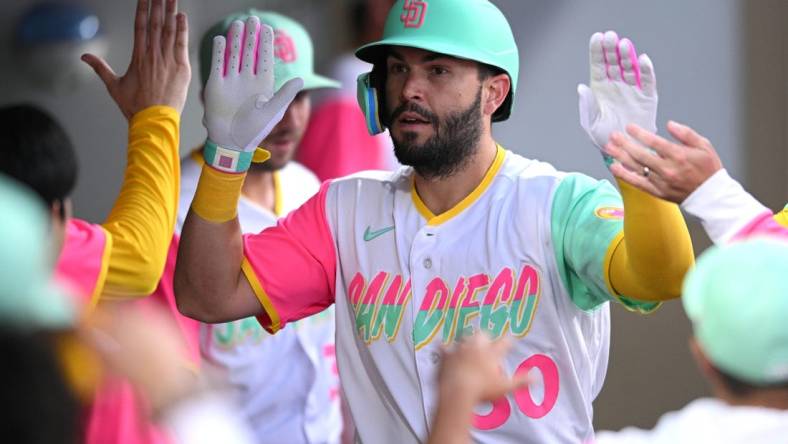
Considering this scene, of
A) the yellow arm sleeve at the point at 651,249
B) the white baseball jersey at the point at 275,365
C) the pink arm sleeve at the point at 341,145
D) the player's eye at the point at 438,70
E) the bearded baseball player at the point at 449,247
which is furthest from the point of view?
the pink arm sleeve at the point at 341,145

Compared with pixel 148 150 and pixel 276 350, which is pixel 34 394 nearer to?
pixel 148 150

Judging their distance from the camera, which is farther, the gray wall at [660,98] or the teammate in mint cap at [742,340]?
the gray wall at [660,98]

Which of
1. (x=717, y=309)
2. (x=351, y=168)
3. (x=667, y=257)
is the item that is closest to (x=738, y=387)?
(x=717, y=309)

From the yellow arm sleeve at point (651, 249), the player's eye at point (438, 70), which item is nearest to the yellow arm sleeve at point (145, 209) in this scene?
the player's eye at point (438, 70)

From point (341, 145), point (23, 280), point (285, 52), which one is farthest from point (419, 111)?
point (341, 145)

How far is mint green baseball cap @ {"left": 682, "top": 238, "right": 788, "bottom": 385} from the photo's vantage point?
1.67 m

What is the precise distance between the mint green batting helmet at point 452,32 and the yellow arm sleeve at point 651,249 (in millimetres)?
558

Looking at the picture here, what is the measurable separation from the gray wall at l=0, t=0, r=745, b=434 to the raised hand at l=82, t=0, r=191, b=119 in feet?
6.64

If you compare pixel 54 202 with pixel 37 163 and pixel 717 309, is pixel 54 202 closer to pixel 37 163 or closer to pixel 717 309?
pixel 37 163

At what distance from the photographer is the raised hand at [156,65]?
108 inches

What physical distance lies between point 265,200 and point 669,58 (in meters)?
1.83

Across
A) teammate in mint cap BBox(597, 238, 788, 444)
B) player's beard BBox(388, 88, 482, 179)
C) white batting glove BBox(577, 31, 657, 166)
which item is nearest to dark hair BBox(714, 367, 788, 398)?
teammate in mint cap BBox(597, 238, 788, 444)

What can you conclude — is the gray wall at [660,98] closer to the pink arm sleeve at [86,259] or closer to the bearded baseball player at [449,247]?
the bearded baseball player at [449,247]

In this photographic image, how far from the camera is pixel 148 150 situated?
266cm
